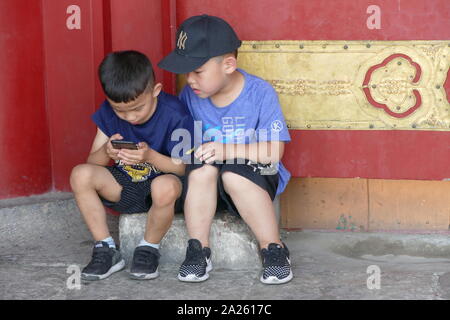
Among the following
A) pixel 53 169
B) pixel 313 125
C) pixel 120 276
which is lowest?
pixel 120 276

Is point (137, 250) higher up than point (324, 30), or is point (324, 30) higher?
point (324, 30)

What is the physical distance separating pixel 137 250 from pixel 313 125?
101 centimetres

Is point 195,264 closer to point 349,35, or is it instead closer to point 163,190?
point 163,190

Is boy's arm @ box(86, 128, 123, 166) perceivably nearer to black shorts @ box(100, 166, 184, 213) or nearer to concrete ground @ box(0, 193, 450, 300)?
black shorts @ box(100, 166, 184, 213)

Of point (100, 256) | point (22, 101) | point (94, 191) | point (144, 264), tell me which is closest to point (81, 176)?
point (94, 191)

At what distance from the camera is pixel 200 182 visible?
9.78 feet

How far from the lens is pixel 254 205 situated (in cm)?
296

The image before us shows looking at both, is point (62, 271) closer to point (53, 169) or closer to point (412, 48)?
point (53, 169)

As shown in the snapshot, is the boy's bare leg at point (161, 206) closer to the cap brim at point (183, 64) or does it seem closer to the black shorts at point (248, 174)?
the black shorts at point (248, 174)

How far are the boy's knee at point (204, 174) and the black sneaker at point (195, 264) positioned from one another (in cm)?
26

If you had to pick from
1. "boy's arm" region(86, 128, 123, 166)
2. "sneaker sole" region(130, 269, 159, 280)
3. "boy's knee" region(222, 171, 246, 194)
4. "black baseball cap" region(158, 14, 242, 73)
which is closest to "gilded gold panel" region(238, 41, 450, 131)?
"black baseball cap" region(158, 14, 242, 73)

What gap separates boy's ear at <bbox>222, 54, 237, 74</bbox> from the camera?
3.07 metres
